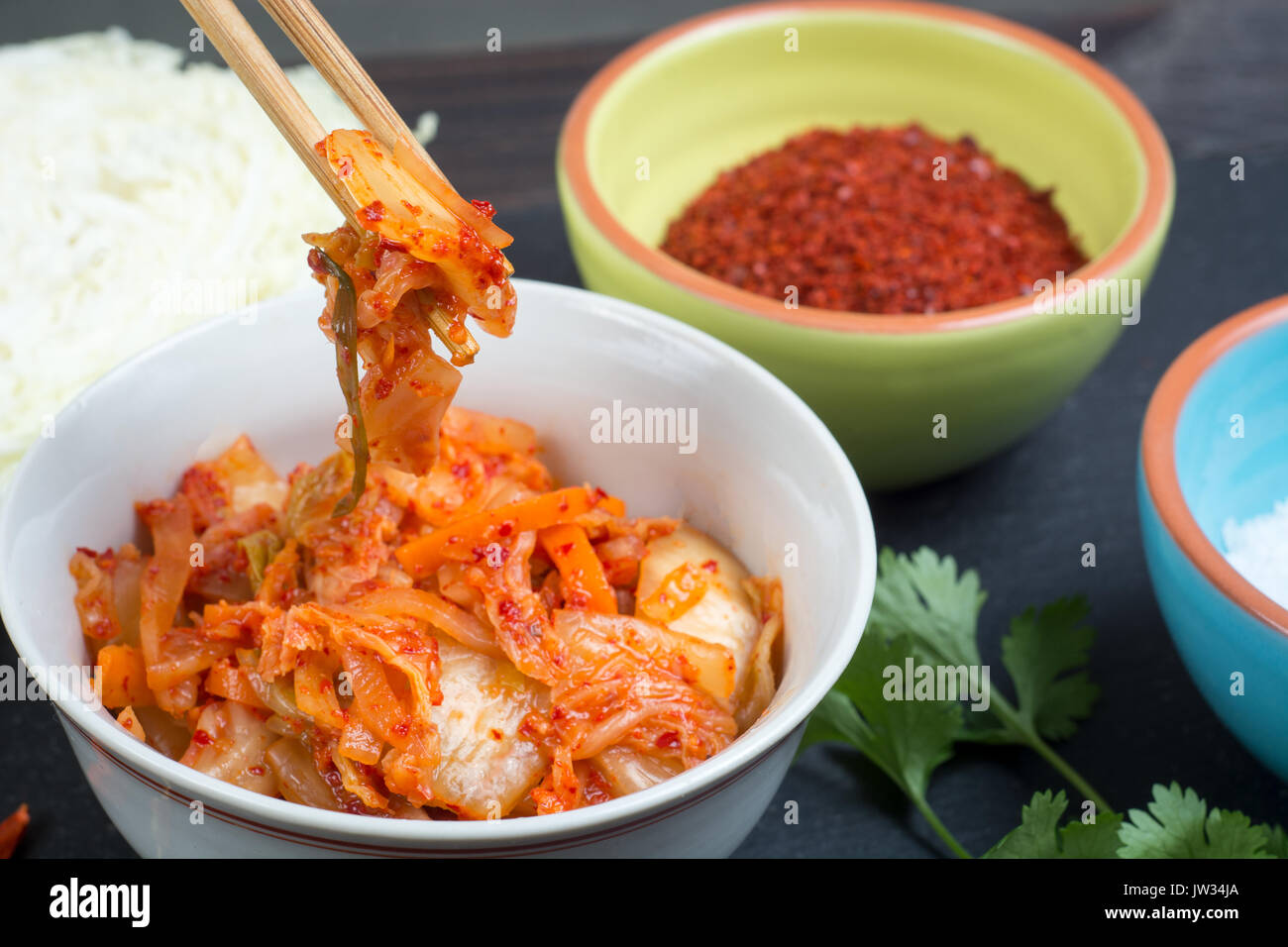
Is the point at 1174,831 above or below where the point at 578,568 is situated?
below

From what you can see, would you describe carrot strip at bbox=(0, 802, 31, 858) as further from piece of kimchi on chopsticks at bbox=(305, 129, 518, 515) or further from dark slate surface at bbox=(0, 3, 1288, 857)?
piece of kimchi on chopsticks at bbox=(305, 129, 518, 515)

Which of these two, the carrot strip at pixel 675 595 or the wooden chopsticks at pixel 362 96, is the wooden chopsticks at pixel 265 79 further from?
the carrot strip at pixel 675 595

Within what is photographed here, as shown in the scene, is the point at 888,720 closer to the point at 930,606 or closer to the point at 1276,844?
the point at 930,606

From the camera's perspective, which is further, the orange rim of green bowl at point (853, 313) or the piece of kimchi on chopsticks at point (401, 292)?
the orange rim of green bowl at point (853, 313)

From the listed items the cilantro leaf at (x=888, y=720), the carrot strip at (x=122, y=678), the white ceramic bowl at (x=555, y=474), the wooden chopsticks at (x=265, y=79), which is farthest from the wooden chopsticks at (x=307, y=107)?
the cilantro leaf at (x=888, y=720)

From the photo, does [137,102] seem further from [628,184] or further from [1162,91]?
[1162,91]

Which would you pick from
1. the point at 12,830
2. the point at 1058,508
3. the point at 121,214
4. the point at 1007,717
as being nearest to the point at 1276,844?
the point at 1007,717
